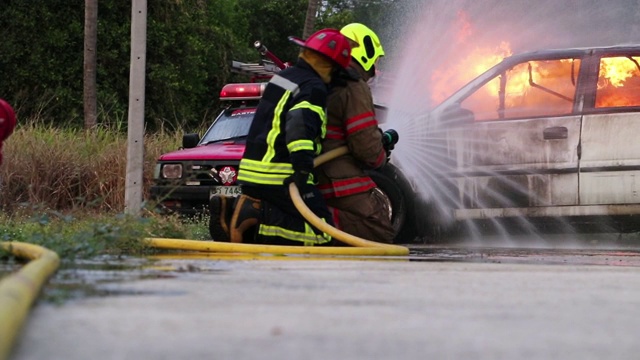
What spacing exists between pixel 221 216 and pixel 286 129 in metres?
0.90

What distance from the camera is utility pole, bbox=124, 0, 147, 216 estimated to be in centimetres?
1072

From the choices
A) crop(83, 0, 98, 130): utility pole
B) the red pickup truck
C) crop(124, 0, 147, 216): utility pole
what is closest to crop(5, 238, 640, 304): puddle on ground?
the red pickup truck

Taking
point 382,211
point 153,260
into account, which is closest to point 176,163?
point 382,211

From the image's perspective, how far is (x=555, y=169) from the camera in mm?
9875

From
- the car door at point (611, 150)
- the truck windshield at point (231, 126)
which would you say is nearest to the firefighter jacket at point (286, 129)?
the car door at point (611, 150)

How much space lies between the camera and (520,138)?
9961mm

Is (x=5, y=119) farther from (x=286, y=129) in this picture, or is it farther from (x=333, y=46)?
(x=333, y=46)

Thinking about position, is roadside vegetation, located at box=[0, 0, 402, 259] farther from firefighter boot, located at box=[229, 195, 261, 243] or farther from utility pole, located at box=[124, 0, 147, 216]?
utility pole, located at box=[124, 0, 147, 216]

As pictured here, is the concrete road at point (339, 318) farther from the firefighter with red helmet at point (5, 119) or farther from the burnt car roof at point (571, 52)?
the burnt car roof at point (571, 52)

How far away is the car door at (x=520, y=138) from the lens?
988 centimetres

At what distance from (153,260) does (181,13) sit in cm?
2634

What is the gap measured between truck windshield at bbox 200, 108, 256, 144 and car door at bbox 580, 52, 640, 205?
4.03m

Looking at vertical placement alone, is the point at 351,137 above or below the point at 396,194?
above

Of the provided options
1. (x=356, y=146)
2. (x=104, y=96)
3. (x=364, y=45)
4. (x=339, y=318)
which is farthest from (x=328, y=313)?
(x=104, y=96)
